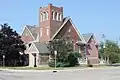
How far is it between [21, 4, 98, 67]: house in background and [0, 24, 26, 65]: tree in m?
2.58

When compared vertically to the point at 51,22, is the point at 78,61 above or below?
below

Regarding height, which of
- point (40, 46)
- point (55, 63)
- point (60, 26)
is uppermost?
point (60, 26)

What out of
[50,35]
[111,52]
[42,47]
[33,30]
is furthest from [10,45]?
[111,52]

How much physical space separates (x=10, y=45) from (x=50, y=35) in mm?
8597

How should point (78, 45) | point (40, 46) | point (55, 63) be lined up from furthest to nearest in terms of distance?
point (78, 45) → point (40, 46) → point (55, 63)

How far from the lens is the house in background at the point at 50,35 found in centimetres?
5812

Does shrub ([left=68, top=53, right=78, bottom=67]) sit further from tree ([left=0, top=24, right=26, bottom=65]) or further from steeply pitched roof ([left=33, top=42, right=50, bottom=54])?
tree ([left=0, top=24, right=26, bottom=65])

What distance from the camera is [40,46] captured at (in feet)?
192

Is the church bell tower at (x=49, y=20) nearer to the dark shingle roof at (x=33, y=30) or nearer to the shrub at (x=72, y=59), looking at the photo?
the dark shingle roof at (x=33, y=30)

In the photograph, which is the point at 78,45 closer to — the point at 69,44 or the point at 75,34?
the point at 75,34

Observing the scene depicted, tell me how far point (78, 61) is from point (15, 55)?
13.7 m

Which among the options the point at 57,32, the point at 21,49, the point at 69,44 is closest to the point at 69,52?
the point at 69,44

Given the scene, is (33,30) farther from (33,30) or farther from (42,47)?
(42,47)

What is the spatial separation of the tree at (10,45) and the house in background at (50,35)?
8.48 ft
